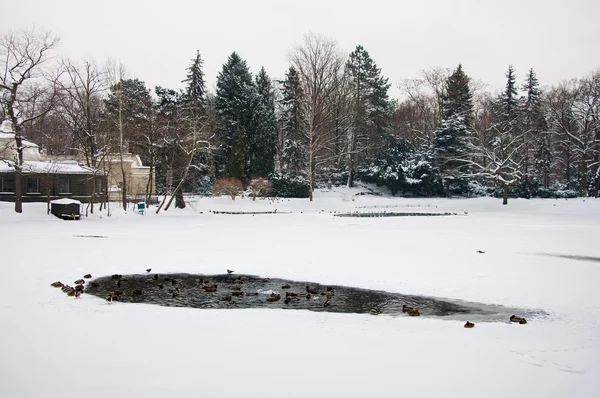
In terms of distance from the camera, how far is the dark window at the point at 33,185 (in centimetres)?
3562

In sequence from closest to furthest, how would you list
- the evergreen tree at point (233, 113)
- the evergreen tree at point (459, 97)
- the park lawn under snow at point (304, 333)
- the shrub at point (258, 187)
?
the park lawn under snow at point (304, 333) < the shrub at point (258, 187) < the evergreen tree at point (233, 113) < the evergreen tree at point (459, 97)

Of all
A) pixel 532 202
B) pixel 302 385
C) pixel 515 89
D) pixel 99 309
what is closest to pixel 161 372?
pixel 302 385

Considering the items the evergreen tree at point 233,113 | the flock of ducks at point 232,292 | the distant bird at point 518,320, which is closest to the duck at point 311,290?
the flock of ducks at point 232,292

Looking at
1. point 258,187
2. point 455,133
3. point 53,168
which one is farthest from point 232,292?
point 455,133

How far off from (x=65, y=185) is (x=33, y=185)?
227 centimetres

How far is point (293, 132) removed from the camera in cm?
5178

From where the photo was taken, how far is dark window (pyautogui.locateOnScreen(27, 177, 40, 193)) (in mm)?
35625

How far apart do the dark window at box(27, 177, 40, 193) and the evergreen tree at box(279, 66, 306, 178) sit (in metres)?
22.1

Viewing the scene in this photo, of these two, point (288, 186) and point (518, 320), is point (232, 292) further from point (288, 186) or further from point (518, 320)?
point (288, 186)

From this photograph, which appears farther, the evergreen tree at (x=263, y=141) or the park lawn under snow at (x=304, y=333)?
the evergreen tree at (x=263, y=141)

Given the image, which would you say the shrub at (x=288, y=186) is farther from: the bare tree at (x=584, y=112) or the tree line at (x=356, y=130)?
the bare tree at (x=584, y=112)

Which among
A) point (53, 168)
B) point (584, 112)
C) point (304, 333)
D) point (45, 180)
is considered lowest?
point (304, 333)

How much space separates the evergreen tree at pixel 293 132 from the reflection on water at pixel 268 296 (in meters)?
36.3

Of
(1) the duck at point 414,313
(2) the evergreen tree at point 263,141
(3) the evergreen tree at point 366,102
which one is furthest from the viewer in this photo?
(3) the evergreen tree at point 366,102
